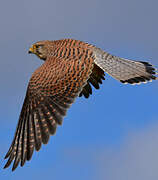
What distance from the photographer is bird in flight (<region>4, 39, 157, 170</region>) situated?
7.14 m

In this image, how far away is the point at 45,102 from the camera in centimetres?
743

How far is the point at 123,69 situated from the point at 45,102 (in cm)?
227

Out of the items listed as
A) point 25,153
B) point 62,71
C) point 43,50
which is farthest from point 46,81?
point 43,50

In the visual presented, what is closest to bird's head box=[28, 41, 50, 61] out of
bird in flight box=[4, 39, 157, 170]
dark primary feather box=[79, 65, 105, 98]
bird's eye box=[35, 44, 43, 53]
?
bird's eye box=[35, 44, 43, 53]

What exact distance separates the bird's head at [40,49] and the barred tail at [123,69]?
5.12 feet

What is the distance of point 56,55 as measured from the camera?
8.77 m

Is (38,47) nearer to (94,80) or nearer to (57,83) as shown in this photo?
(94,80)

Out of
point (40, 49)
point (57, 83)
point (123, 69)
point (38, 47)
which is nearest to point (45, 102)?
point (57, 83)

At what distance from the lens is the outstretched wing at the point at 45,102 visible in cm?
710

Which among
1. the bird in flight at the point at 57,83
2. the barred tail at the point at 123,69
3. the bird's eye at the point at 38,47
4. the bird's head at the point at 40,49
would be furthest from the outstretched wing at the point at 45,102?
the bird's eye at the point at 38,47

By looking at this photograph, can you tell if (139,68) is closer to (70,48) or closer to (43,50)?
(70,48)

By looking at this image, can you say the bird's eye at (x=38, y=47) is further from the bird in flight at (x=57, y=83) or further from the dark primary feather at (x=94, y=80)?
the dark primary feather at (x=94, y=80)

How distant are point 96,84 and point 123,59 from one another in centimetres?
128

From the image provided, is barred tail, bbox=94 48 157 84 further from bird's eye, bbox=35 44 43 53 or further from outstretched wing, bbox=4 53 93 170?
bird's eye, bbox=35 44 43 53
